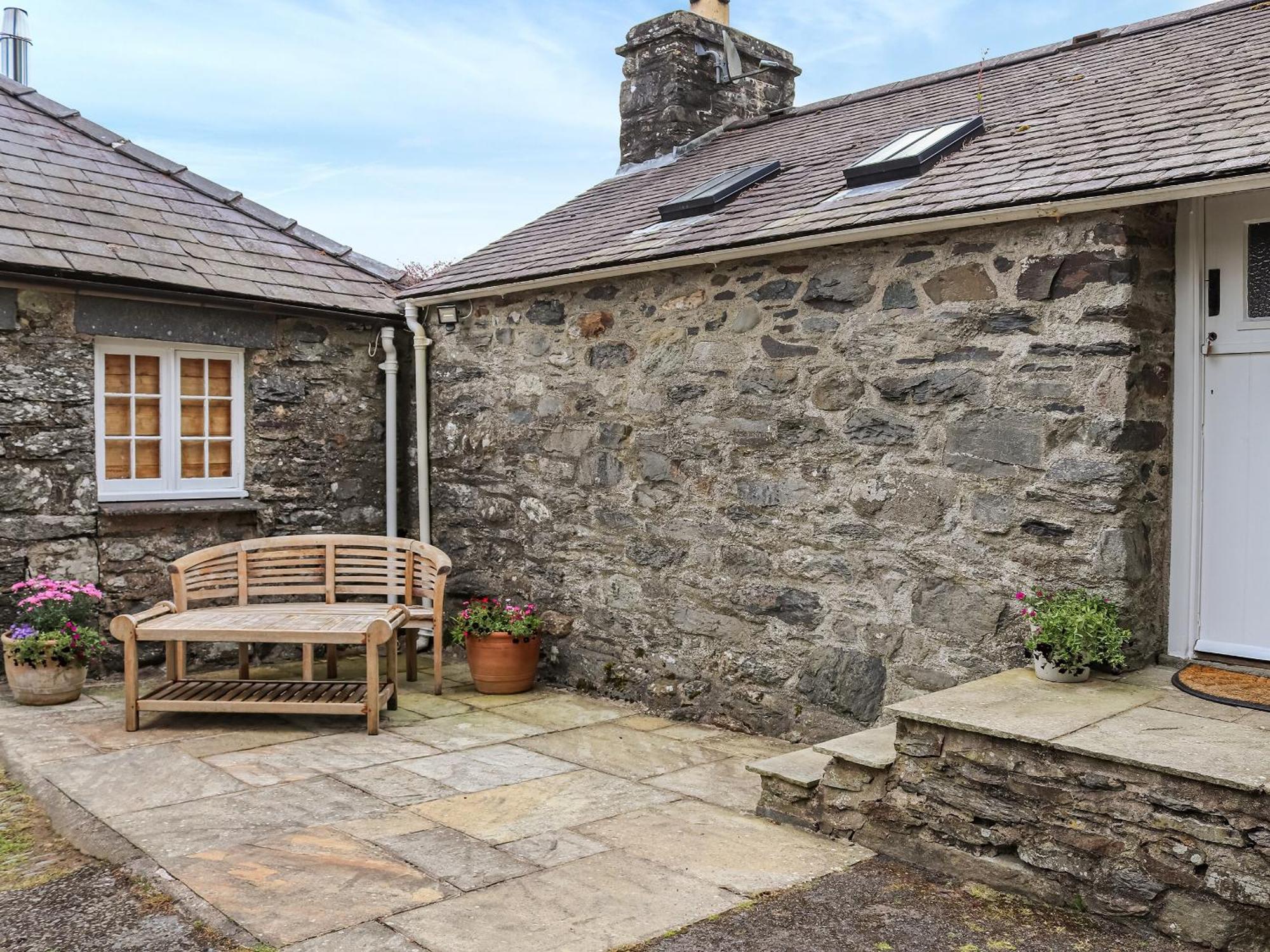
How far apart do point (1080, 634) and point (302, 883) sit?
3091mm

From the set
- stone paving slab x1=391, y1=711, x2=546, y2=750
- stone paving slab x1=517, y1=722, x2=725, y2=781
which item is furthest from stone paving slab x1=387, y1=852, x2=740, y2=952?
stone paving slab x1=391, y1=711, x2=546, y2=750

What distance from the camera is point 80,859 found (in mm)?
3836

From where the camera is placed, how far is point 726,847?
Result: 4.02 metres

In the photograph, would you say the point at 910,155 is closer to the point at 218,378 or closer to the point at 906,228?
the point at 906,228

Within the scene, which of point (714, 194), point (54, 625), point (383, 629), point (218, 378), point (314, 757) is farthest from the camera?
point (218, 378)

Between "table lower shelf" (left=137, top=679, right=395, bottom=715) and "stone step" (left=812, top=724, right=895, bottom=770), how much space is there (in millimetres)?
2644

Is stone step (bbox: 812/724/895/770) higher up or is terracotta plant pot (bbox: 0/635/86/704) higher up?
stone step (bbox: 812/724/895/770)

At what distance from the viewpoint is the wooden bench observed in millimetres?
5660

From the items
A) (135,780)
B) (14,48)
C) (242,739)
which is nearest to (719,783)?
(242,739)

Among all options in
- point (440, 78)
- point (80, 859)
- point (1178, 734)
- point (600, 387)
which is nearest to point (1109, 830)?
point (1178, 734)

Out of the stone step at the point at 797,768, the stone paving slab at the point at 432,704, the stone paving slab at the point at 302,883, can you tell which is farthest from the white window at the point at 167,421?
the stone step at the point at 797,768

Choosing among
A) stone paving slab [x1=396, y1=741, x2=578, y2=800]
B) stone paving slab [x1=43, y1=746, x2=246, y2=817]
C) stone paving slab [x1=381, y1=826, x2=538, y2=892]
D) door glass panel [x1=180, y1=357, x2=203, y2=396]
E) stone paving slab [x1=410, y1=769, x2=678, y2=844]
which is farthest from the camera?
door glass panel [x1=180, y1=357, x2=203, y2=396]

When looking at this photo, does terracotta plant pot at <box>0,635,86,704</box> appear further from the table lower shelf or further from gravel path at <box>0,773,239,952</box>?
gravel path at <box>0,773,239,952</box>

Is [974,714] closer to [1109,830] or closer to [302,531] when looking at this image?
[1109,830]
